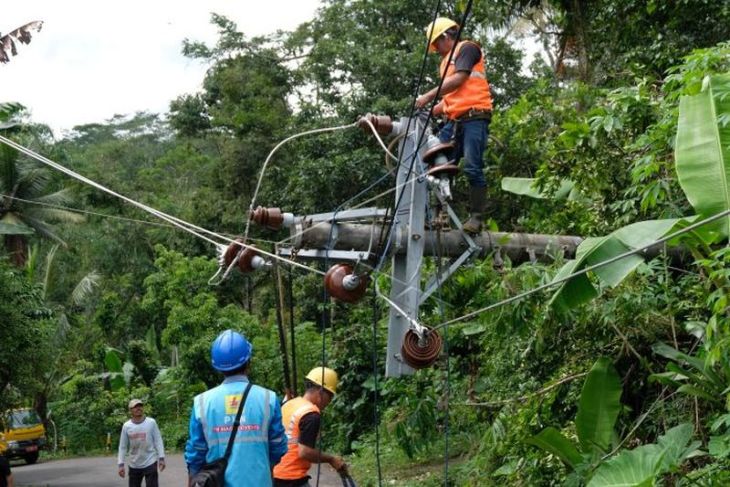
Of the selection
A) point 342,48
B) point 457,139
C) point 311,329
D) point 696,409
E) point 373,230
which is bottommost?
point 311,329

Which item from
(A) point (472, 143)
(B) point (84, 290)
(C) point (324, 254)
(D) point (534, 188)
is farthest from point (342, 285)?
(B) point (84, 290)

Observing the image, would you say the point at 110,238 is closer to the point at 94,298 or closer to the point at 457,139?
the point at 94,298

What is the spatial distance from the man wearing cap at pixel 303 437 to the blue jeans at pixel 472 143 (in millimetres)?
2781

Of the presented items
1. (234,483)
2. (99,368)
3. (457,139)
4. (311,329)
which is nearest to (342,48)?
(311,329)

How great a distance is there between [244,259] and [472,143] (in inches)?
84.8

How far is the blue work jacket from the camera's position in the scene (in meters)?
5.53

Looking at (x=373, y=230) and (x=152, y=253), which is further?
(x=152, y=253)

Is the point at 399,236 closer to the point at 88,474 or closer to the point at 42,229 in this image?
the point at 88,474

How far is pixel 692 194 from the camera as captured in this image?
25.0 ft

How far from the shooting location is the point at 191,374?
24344 mm

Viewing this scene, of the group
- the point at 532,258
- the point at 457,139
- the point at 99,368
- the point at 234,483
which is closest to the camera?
the point at 234,483

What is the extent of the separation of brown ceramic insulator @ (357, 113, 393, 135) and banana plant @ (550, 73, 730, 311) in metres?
2.35

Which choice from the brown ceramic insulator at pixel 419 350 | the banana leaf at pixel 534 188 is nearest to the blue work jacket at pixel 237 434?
the brown ceramic insulator at pixel 419 350

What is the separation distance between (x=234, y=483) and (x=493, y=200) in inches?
398
